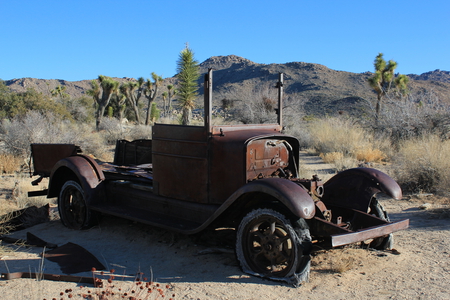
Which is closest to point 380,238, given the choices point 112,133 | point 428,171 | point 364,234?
point 364,234

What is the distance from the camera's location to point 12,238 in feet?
18.5

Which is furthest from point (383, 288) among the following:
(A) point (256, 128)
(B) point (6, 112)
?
(B) point (6, 112)

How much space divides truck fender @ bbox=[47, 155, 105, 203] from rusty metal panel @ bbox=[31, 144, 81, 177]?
236 millimetres

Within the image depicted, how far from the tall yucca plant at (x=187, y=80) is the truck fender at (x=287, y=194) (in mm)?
10649

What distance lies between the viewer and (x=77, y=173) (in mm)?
5992

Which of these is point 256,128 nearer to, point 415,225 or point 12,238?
point 415,225

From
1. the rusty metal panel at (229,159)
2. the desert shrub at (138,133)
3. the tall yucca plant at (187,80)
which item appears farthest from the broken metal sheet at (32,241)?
the desert shrub at (138,133)

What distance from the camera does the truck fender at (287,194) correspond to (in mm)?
3787

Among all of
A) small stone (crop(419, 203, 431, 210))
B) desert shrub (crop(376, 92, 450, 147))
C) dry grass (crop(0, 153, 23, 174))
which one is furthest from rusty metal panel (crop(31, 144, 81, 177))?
desert shrub (crop(376, 92, 450, 147))

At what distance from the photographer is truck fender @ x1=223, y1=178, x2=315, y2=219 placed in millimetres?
3787

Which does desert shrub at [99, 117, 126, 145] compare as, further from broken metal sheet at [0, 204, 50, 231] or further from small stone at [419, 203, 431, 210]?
small stone at [419, 203, 431, 210]

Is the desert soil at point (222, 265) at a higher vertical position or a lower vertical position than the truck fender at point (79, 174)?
lower

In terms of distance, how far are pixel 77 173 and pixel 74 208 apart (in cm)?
78

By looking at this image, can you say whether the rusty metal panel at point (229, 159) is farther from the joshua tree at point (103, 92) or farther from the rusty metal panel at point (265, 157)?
the joshua tree at point (103, 92)
